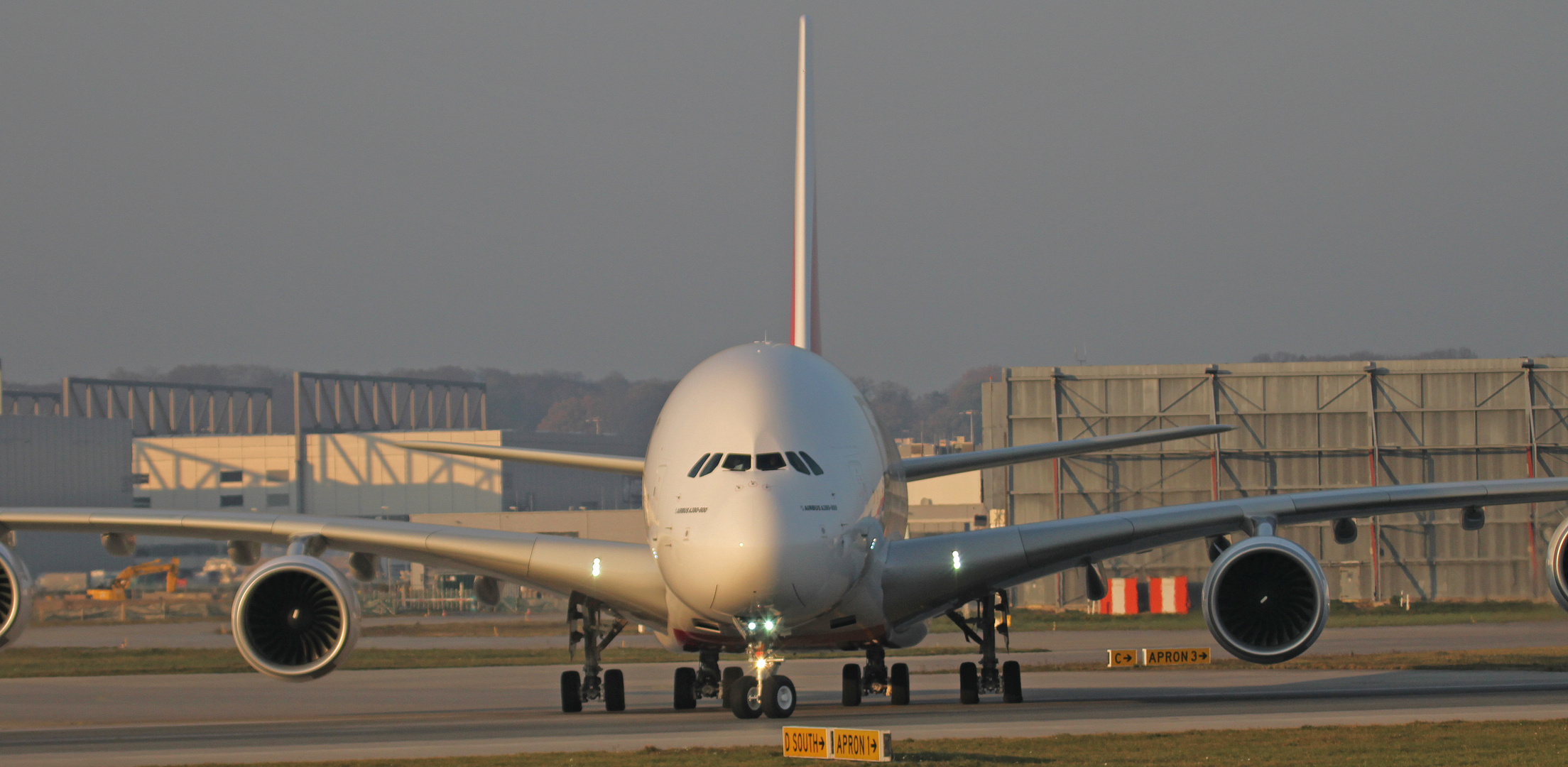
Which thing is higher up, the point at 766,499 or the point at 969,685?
the point at 766,499

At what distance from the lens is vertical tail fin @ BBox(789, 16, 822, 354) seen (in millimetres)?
21562

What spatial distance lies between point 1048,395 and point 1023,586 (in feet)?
21.0

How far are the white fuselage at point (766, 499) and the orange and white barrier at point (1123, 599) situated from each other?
99.2 feet

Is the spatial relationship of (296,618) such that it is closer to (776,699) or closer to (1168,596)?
(776,699)

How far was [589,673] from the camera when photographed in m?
18.8

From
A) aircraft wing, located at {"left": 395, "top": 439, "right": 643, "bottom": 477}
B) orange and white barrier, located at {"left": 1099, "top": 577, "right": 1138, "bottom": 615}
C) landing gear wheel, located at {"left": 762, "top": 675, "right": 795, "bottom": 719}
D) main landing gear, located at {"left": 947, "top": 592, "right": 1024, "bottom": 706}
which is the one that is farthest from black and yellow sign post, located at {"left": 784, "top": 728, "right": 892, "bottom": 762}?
orange and white barrier, located at {"left": 1099, "top": 577, "right": 1138, "bottom": 615}

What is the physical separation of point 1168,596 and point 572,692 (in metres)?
29.6

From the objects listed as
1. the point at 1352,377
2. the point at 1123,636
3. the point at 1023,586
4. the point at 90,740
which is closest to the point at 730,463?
Answer: the point at 90,740

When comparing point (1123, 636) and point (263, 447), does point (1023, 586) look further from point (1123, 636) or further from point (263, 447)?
point (263, 447)

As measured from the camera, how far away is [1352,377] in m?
47.5

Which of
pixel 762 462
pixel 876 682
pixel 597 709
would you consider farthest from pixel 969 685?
pixel 762 462

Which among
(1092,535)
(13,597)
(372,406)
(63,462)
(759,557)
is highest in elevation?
(372,406)

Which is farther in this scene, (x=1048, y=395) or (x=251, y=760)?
(x=1048, y=395)

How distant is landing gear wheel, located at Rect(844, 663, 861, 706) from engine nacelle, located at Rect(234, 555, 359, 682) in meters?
6.02
